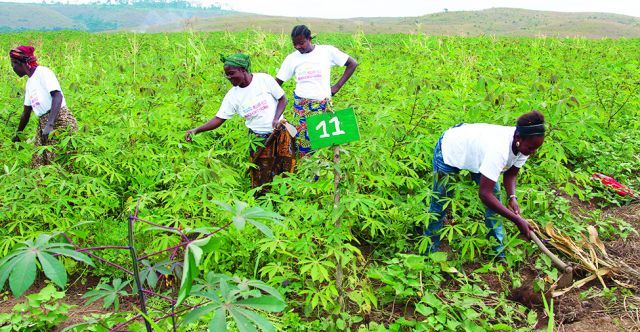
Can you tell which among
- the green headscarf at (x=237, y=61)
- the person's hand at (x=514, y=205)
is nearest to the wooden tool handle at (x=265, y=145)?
the green headscarf at (x=237, y=61)

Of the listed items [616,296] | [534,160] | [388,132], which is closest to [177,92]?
[388,132]

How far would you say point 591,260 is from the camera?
2.77 meters

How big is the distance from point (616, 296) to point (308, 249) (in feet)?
5.80

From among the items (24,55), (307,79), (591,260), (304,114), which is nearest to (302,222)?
(304,114)

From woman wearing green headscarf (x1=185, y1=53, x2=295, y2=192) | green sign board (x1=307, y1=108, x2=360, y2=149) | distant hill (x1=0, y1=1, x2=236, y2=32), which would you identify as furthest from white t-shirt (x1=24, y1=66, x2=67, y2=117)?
distant hill (x1=0, y1=1, x2=236, y2=32)

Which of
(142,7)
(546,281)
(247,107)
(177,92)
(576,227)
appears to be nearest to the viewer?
(546,281)

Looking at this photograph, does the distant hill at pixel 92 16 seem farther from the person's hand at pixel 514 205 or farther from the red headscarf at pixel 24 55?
the person's hand at pixel 514 205

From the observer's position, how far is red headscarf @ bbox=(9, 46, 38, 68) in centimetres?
350

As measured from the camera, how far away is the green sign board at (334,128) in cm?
228

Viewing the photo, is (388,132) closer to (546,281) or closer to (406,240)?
(406,240)

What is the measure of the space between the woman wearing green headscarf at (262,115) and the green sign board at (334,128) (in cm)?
130

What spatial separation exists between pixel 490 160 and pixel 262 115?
1.81 m

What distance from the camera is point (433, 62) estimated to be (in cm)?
672

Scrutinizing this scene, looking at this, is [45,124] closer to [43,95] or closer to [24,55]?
[43,95]
